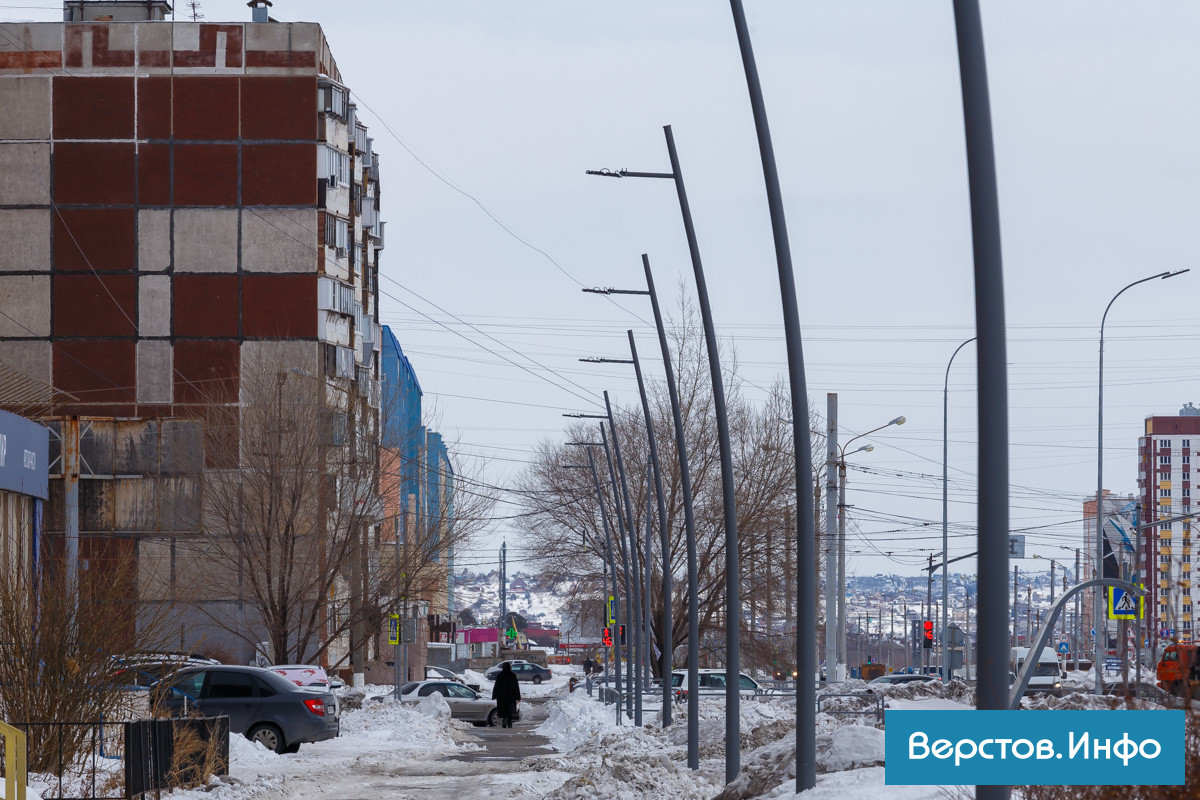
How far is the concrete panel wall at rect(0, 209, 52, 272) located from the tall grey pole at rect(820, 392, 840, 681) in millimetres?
33510

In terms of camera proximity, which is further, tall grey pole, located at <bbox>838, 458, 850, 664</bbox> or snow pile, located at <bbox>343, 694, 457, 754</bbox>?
tall grey pole, located at <bbox>838, 458, 850, 664</bbox>

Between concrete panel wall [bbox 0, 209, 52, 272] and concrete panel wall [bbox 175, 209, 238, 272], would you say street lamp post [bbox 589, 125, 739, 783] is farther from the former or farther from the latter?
concrete panel wall [bbox 0, 209, 52, 272]

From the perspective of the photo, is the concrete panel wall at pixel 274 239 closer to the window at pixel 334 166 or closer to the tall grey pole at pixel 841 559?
the window at pixel 334 166

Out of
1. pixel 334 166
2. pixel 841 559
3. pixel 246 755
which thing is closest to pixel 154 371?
pixel 334 166

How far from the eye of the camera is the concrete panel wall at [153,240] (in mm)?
62062

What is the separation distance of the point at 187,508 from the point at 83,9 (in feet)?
91.9

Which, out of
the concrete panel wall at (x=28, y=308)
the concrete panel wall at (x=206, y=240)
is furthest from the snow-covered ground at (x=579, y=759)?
the concrete panel wall at (x=28, y=308)

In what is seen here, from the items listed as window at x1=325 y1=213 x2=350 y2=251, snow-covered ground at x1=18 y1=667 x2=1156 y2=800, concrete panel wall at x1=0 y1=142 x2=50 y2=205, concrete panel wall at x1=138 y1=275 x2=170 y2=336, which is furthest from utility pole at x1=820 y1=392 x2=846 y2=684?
concrete panel wall at x1=0 y1=142 x2=50 y2=205

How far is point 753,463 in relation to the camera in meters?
59.1

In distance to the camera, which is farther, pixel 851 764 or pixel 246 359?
pixel 246 359

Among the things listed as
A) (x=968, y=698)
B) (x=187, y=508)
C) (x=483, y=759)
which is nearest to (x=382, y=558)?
(x=187, y=508)

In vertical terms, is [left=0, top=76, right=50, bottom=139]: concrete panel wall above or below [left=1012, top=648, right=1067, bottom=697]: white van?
above

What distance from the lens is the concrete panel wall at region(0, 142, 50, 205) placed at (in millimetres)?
62125

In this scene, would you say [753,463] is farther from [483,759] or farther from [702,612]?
[483,759]
